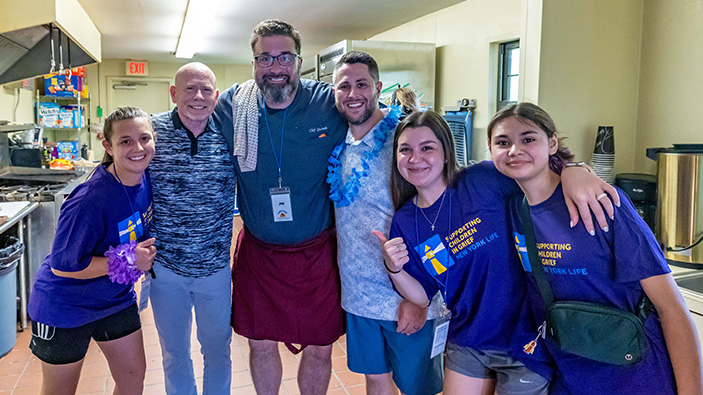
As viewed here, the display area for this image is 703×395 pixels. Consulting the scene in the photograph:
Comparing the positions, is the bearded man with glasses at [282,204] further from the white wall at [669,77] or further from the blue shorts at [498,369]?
the white wall at [669,77]

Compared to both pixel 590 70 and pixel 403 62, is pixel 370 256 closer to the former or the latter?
pixel 590 70

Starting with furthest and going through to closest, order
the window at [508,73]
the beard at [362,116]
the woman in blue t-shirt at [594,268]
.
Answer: the window at [508,73] → the beard at [362,116] → the woman in blue t-shirt at [594,268]

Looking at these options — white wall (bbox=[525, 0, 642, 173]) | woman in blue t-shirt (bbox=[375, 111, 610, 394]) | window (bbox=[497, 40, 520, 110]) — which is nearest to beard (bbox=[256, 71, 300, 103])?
woman in blue t-shirt (bbox=[375, 111, 610, 394])

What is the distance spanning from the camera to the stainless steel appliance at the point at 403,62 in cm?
574

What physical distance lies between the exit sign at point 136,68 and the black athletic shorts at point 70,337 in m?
10.5

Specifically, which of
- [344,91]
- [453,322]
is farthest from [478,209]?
[344,91]

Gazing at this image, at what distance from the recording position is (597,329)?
1.45 meters

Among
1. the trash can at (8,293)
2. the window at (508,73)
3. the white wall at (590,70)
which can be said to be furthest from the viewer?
the window at (508,73)

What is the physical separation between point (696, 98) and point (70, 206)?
3.40m

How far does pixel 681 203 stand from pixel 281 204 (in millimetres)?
2248

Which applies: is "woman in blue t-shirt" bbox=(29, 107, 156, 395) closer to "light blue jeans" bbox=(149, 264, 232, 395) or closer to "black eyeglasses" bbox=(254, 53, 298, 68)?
"light blue jeans" bbox=(149, 264, 232, 395)

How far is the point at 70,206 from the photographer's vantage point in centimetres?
193

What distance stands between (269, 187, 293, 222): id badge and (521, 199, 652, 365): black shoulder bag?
113 cm

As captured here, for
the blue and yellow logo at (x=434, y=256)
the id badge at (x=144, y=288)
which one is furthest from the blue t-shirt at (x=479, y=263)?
the id badge at (x=144, y=288)
